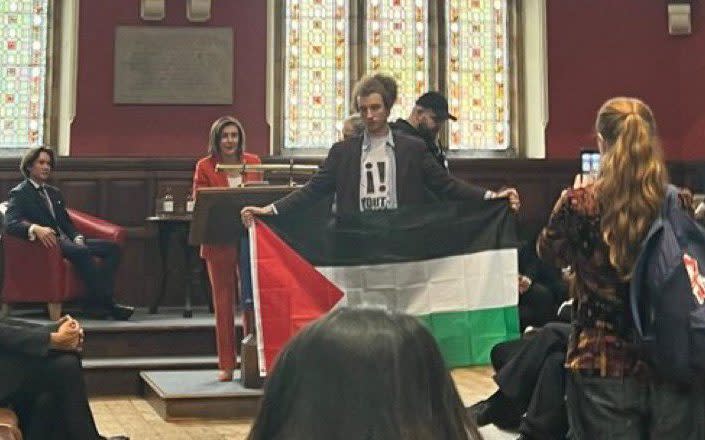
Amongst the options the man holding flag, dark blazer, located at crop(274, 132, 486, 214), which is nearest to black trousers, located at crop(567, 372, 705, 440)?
the man holding flag

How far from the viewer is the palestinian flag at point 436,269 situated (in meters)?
3.86

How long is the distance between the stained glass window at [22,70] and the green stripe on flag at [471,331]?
5436 mm

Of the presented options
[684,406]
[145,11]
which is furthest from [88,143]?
[684,406]

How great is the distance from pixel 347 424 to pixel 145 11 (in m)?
7.77

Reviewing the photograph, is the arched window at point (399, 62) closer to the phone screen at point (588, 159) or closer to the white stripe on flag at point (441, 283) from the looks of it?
the phone screen at point (588, 159)

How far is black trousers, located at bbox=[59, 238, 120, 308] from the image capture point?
6.68 meters

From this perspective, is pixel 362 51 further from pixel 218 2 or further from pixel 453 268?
pixel 453 268

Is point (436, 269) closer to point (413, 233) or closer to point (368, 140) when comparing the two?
point (413, 233)

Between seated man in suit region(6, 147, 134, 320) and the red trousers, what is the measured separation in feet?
6.78

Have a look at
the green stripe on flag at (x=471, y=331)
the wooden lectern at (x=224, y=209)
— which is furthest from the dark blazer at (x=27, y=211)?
the green stripe on flag at (x=471, y=331)

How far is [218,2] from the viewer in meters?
8.34

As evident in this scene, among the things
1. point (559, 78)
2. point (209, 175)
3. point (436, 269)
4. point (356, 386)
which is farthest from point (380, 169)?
point (559, 78)

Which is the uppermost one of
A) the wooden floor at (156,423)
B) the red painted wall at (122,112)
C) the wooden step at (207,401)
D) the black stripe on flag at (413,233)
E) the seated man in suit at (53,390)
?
the red painted wall at (122,112)

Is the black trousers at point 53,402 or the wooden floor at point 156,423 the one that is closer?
the black trousers at point 53,402
